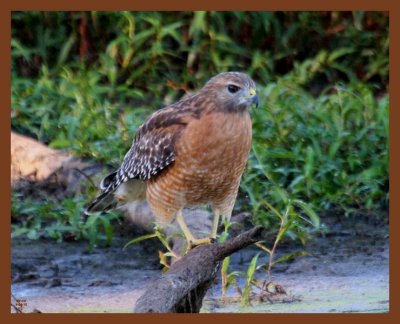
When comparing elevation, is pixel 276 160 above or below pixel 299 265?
above

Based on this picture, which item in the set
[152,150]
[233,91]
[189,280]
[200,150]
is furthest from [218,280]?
[189,280]

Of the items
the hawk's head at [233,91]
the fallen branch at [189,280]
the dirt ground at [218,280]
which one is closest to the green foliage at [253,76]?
the dirt ground at [218,280]

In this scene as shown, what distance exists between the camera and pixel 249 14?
432 inches

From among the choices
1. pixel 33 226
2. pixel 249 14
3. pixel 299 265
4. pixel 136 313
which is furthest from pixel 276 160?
pixel 136 313

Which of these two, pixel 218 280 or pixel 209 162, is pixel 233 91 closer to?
pixel 209 162

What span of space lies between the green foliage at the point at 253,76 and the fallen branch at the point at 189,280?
6.71 feet

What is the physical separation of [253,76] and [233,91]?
14.5 feet

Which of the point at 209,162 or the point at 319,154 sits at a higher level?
the point at 319,154

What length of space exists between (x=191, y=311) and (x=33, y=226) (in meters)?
2.72

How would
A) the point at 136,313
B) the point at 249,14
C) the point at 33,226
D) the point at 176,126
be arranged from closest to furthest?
the point at 136,313 → the point at 176,126 → the point at 33,226 → the point at 249,14

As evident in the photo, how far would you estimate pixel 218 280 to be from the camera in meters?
7.10

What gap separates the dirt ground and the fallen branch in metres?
0.82

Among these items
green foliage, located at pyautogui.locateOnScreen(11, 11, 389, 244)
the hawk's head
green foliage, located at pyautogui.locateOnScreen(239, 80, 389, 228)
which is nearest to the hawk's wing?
the hawk's head

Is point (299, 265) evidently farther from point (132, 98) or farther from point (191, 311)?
point (132, 98)
